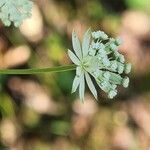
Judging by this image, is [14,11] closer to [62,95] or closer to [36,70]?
[36,70]

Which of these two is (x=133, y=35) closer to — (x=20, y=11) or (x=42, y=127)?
(x=42, y=127)

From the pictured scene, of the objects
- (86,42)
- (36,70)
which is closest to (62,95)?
(86,42)

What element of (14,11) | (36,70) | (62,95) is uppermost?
(14,11)

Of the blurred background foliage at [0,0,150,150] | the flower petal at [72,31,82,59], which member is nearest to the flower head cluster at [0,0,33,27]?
the flower petal at [72,31,82,59]

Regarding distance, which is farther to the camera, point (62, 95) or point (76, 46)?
point (62, 95)

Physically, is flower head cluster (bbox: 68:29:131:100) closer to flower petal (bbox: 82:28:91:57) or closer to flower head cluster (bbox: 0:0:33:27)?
flower petal (bbox: 82:28:91:57)

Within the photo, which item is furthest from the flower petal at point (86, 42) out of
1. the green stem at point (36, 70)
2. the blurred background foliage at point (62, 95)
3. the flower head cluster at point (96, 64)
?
the blurred background foliage at point (62, 95)

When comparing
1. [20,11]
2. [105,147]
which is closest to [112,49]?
[20,11]
